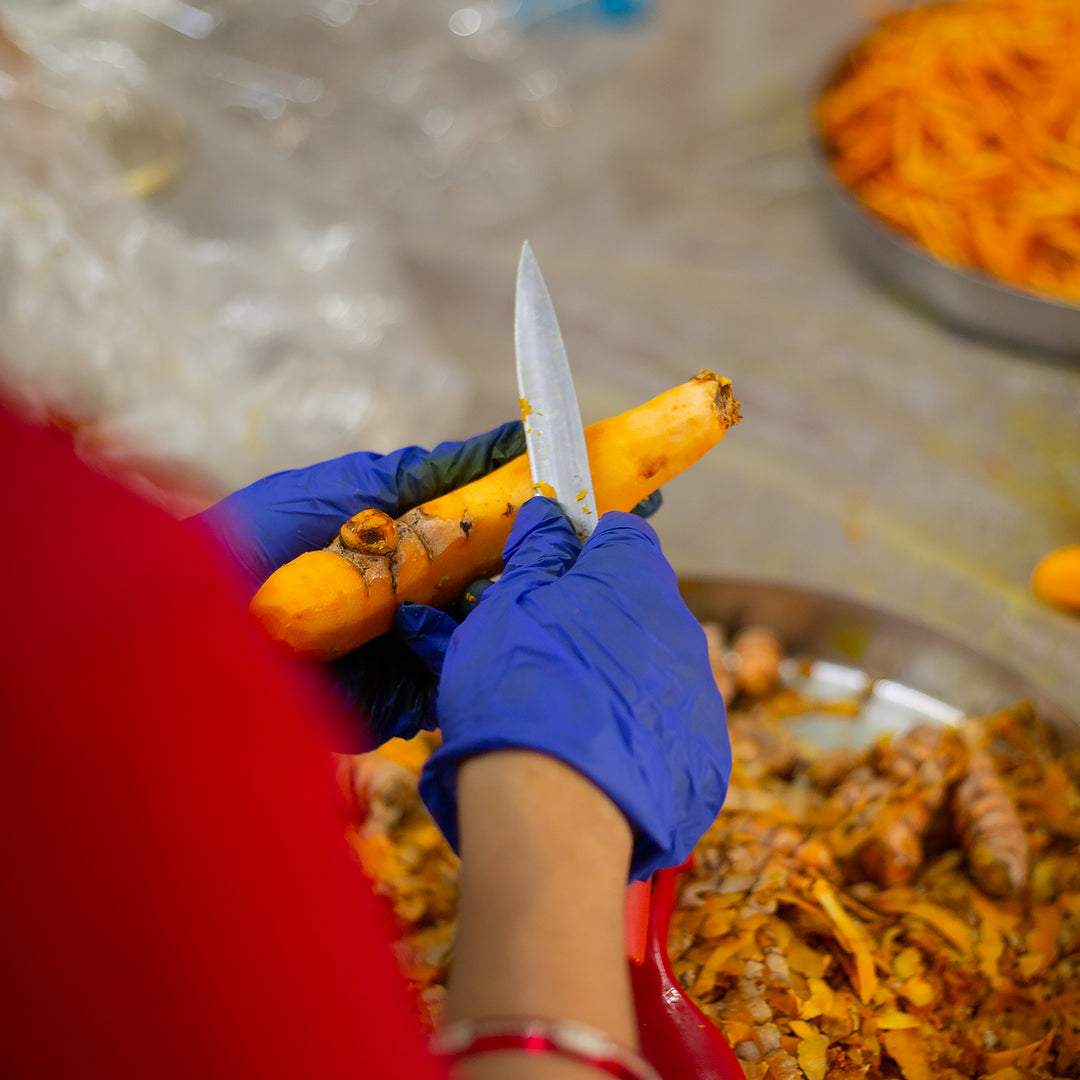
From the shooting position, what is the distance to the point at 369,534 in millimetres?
1201

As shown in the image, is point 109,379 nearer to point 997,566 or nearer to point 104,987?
point 104,987

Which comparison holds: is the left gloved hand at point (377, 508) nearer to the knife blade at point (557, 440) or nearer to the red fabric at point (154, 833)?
the knife blade at point (557, 440)

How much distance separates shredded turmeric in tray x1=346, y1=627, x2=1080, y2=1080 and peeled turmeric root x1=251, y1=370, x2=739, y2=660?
0.45 metres

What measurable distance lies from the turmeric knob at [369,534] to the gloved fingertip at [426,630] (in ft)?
0.30

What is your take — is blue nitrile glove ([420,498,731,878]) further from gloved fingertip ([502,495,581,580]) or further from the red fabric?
the red fabric

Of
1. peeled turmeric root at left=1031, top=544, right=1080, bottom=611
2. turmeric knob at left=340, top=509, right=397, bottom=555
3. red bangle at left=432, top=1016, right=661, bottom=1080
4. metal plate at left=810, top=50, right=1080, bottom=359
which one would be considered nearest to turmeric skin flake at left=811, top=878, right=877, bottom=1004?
red bangle at left=432, top=1016, right=661, bottom=1080

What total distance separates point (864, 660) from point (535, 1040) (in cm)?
135

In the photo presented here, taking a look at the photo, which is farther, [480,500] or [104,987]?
[480,500]

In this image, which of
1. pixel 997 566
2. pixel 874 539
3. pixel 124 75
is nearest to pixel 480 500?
pixel 874 539

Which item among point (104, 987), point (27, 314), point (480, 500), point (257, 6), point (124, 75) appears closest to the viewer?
point (104, 987)

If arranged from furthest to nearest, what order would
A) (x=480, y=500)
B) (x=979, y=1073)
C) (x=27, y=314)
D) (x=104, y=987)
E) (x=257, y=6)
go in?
(x=257, y=6), (x=27, y=314), (x=480, y=500), (x=979, y=1073), (x=104, y=987)

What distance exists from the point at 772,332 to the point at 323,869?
2.61 m

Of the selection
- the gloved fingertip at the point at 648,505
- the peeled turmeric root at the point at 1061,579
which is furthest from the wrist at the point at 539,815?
the peeled turmeric root at the point at 1061,579

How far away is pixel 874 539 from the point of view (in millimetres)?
2320
